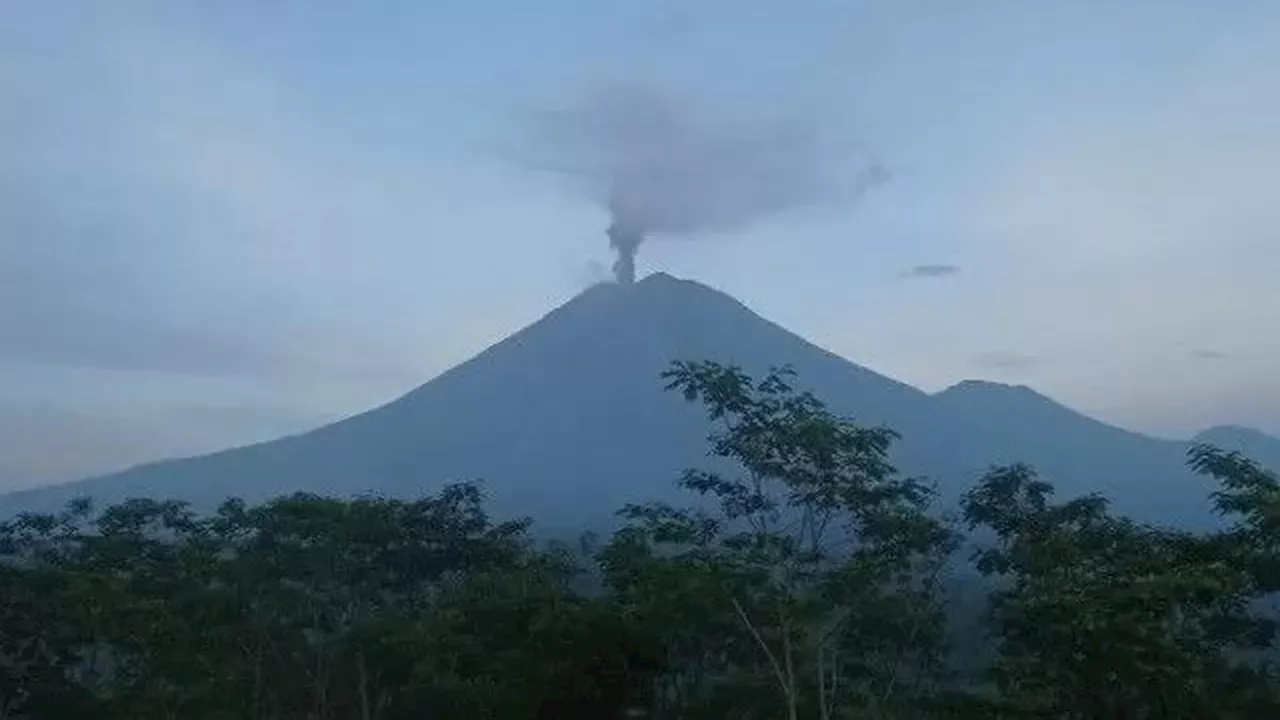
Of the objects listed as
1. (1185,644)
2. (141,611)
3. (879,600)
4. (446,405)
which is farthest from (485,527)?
(446,405)

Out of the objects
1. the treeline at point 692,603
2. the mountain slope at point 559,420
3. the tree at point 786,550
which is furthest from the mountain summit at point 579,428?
the tree at point 786,550

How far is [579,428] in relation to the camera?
160 metres

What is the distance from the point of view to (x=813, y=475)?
1598 centimetres

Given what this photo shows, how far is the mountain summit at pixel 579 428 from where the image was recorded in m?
146

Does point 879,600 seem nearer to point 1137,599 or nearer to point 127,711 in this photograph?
point 1137,599

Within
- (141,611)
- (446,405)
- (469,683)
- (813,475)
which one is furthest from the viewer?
(446,405)

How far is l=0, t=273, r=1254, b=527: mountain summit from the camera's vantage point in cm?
14625

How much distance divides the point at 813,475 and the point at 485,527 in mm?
11798

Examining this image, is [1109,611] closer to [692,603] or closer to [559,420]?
[692,603]

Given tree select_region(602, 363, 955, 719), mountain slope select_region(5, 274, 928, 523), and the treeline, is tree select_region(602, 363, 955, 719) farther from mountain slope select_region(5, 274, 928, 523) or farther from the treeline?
mountain slope select_region(5, 274, 928, 523)

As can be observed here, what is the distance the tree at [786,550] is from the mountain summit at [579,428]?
350 ft

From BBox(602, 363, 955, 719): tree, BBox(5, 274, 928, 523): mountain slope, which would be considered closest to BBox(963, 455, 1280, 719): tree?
BBox(602, 363, 955, 719): tree

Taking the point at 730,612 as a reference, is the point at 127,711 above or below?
below

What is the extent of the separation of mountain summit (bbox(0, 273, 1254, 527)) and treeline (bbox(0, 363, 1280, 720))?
101081 mm
